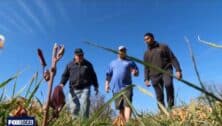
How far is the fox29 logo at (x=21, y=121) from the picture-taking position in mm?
1124

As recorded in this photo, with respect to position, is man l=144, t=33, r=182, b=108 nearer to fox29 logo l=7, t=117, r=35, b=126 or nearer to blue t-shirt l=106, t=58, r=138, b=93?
blue t-shirt l=106, t=58, r=138, b=93

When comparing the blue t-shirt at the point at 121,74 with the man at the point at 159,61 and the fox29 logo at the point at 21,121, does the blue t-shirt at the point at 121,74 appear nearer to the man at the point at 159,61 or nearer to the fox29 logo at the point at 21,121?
the man at the point at 159,61

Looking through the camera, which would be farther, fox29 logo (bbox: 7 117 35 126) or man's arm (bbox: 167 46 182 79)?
man's arm (bbox: 167 46 182 79)

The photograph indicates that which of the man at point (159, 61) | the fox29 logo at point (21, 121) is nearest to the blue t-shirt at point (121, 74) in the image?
the man at point (159, 61)

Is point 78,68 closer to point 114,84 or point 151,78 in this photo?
point 114,84

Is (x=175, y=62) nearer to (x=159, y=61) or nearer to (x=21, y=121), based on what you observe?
(x=159, y=61)

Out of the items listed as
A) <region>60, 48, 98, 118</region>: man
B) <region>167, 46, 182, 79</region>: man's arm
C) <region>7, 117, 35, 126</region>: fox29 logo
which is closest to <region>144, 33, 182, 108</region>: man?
<region>167, 46, 182, 79</region>: man's arm

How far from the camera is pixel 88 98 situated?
45.7ft

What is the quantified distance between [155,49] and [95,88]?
2.38 metres

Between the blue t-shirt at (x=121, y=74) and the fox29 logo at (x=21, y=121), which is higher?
the blue t-shirt at (x=121, y=74)

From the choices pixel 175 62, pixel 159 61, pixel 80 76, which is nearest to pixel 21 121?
pixel 175 62

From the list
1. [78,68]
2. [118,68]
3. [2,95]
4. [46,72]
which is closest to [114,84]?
[118,68]

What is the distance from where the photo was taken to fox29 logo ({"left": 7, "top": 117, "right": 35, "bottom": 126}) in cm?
112

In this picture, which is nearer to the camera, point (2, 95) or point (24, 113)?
point (24, 113)
